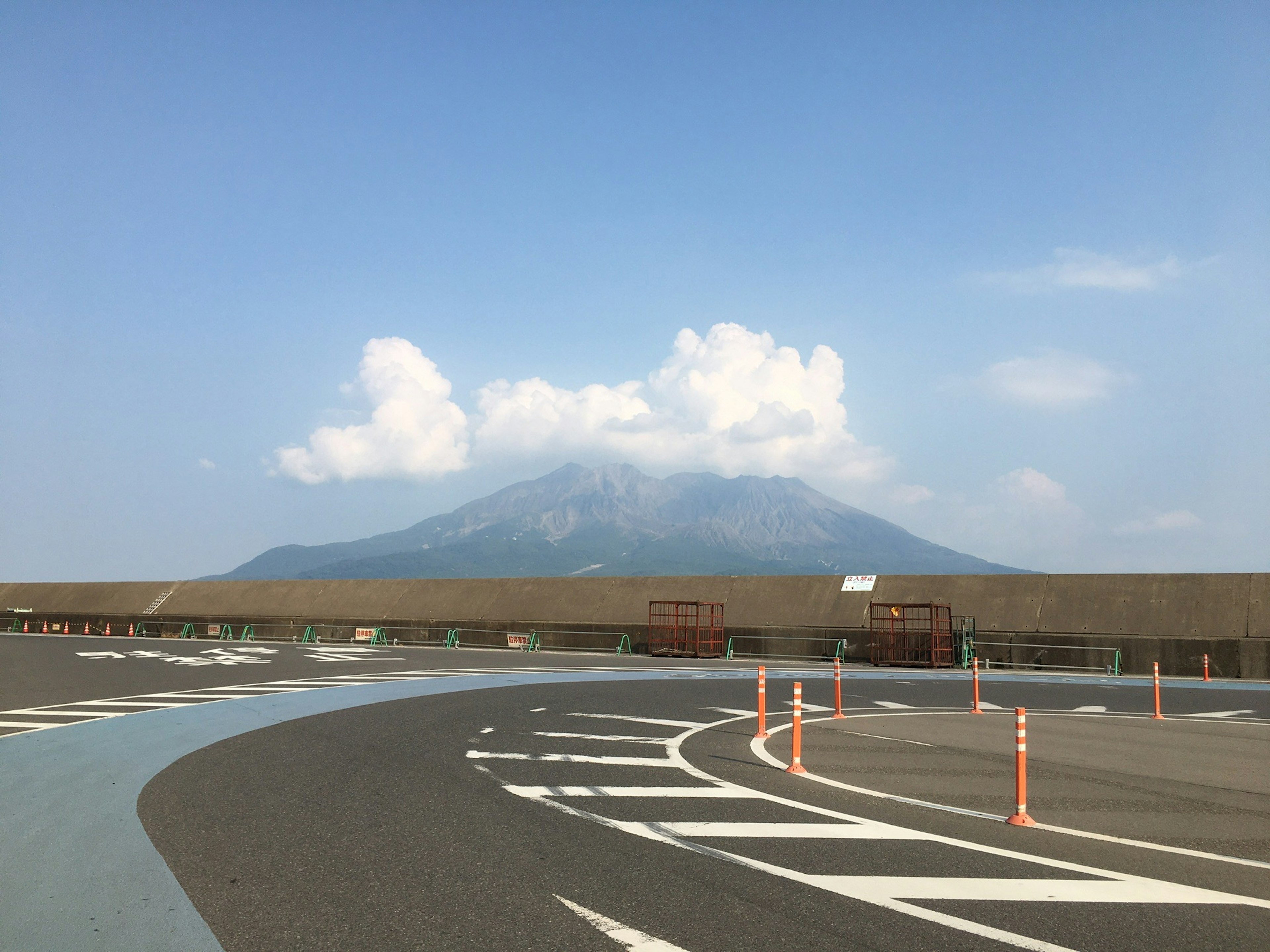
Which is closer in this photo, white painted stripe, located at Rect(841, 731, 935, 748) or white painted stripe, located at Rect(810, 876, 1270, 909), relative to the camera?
white painted stripe, located at Rect(810, 876, 1270, 909)

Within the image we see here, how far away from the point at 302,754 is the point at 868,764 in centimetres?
703

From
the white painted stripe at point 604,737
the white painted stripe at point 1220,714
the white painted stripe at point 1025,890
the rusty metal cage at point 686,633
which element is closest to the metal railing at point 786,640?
the rusty metal cage at point 686,633

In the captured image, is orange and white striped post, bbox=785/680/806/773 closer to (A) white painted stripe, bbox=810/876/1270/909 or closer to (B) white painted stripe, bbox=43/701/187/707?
(A) white painted stripe, bbox=810/876/1270/909

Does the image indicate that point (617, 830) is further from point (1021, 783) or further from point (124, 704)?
point (124, 704)

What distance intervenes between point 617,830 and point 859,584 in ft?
91.3

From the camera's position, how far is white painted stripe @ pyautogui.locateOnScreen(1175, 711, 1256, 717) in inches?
683

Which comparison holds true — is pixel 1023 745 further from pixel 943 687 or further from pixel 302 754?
pixel 943 687

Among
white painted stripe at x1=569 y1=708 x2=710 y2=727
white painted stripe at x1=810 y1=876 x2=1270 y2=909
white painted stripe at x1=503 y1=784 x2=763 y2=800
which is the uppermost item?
white painted stripe at x1=810 y1=876 x2=1270 y2=909

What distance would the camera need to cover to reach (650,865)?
674 centimetres

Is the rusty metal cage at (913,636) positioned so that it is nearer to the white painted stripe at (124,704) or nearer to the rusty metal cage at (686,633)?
the rusty metal cage at (686,633)

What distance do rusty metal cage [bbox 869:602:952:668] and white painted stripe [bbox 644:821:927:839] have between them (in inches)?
913

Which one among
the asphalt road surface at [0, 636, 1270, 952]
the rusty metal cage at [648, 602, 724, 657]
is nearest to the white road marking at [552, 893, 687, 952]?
the asphalt road surface at [0, 636, 1270, 952]

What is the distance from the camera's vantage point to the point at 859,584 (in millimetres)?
34312

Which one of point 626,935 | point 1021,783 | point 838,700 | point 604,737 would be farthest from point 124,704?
point 1021,783
